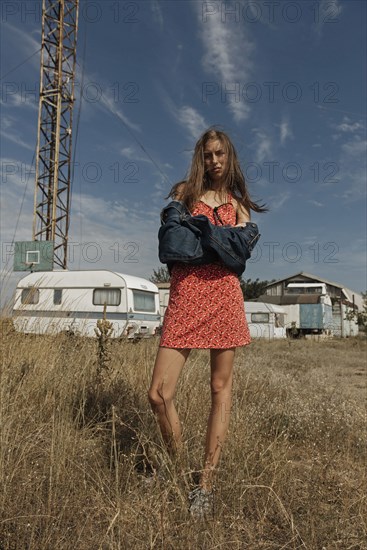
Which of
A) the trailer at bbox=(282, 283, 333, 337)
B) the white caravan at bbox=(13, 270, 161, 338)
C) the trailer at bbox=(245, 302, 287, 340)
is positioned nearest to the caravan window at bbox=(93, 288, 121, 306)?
the white caravan at bbox=(13, 270, 161, 338)

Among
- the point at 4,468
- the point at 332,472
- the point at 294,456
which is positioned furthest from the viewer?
the point at 294,456

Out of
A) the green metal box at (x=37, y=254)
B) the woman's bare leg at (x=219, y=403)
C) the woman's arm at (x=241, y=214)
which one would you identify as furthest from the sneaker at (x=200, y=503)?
the green metal box at (x=37, y=254)

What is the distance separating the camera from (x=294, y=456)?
109 inches

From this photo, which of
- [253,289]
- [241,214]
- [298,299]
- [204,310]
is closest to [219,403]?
[204,310]

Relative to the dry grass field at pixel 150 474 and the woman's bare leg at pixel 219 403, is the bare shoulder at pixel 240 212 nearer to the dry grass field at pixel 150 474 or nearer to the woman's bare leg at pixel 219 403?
the woman's bare leg at pixel 219 403

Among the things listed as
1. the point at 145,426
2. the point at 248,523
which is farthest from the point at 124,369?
the point at 248,523

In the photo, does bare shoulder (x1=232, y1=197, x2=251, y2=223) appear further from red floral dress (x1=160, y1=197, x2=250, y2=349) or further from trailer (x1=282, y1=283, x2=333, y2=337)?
trailer (x1=282, y1=283, x2=333, y2=337)

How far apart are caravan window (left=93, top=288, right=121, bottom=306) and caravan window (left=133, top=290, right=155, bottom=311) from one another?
57 centimetres

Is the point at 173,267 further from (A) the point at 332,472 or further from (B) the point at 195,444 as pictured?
(A) the point at 332,472

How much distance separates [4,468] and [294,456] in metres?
1.68

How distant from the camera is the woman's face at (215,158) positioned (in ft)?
7.29

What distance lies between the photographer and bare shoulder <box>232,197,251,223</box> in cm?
224

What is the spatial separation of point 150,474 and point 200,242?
1.08 metres

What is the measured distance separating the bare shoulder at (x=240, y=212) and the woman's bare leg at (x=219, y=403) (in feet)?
2.08
